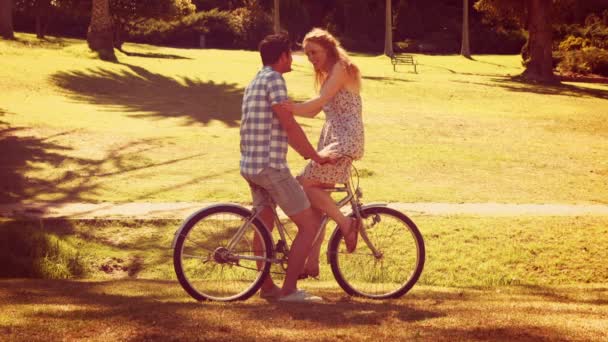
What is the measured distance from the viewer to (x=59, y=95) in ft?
78.9

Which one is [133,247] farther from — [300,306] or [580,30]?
[580,30]

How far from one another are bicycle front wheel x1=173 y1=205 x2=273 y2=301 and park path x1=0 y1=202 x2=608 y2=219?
16.8 feet

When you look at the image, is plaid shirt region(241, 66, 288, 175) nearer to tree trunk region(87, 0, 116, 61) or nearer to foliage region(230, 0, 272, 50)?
tree trunk region(87, 0, 116, 61)

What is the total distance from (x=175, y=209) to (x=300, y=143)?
6.29 meters

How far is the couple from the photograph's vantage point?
6016mm

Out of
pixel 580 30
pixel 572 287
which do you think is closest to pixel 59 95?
pixel 572 287

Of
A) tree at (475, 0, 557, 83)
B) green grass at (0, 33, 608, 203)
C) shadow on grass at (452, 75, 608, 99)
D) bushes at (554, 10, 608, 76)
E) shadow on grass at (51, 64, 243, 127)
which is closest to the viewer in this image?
green grass at (0, 33, 608, 203)

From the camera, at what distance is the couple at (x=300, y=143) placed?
602cm

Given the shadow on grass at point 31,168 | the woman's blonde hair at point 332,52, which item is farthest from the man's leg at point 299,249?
the shadow on grass at point 31,168

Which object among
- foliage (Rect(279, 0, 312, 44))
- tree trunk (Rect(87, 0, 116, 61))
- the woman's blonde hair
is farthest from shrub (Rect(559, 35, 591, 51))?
the woman's blonde hair

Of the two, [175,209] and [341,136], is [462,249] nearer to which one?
[175,209]

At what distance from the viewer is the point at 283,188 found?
6090mm

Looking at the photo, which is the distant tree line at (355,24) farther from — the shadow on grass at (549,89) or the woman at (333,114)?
the woman at (333,114)

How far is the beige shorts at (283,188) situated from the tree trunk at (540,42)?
36098 mm
